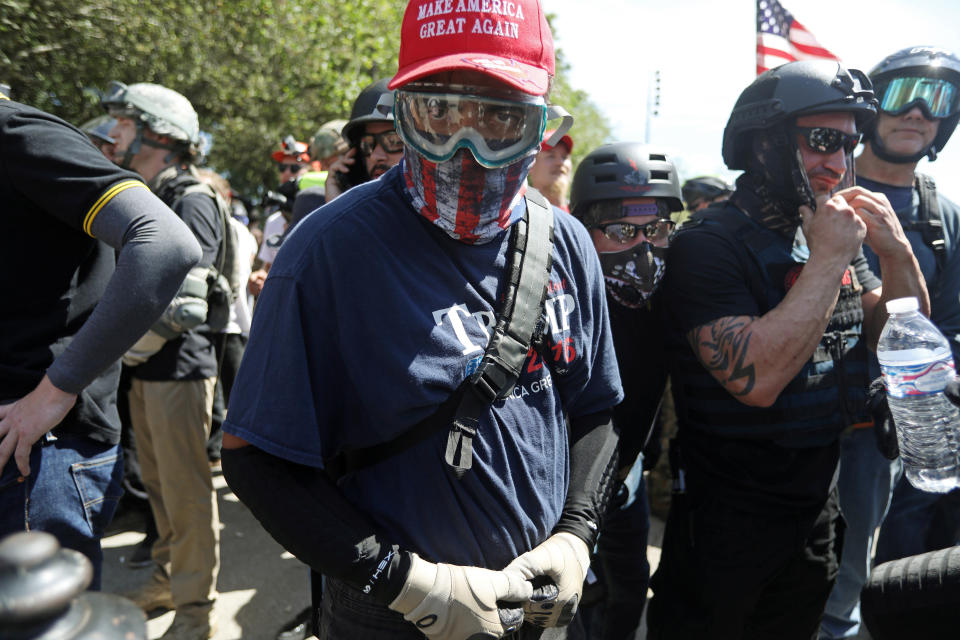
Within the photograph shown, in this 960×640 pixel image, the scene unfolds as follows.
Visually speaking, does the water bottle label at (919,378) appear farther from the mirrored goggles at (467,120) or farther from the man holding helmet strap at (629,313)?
the mirrored goggles at (467,120)

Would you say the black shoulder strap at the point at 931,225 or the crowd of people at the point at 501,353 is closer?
the crowd of people at the point at 501,353

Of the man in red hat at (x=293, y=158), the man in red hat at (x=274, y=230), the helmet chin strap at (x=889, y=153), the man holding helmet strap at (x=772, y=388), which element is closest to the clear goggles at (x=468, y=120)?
the man holding helmet strap at (x=772, y=388)

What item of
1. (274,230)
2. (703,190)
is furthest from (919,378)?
(703,190)

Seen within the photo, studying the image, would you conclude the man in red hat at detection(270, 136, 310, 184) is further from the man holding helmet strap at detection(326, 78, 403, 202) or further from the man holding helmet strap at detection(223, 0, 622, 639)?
the man holding helmet strap at detection(223, 0, 622, 639)

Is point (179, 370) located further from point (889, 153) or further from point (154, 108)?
point (889, 153)

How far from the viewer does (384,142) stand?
11.5 feet

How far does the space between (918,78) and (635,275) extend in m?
2.37

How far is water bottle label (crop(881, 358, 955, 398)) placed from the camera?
225 centimetres

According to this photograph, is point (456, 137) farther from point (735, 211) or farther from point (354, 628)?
point (735, 211)

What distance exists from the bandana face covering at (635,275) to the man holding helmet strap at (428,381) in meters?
0.98

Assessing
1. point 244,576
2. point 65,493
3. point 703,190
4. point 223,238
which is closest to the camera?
point 65,493

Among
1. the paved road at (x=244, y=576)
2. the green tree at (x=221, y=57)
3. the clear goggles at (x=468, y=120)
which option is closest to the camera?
the clear goggles at (x=468, y=120)

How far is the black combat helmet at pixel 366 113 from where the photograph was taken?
11.3 feet

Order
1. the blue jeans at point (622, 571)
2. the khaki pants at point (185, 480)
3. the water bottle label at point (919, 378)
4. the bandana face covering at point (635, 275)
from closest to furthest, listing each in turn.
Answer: the water bottle label at point (919, 378)
the bandana face covering at point (635, 275)
the blue jeans at point (622, 571)
the khaki pants at point (185, 480)
